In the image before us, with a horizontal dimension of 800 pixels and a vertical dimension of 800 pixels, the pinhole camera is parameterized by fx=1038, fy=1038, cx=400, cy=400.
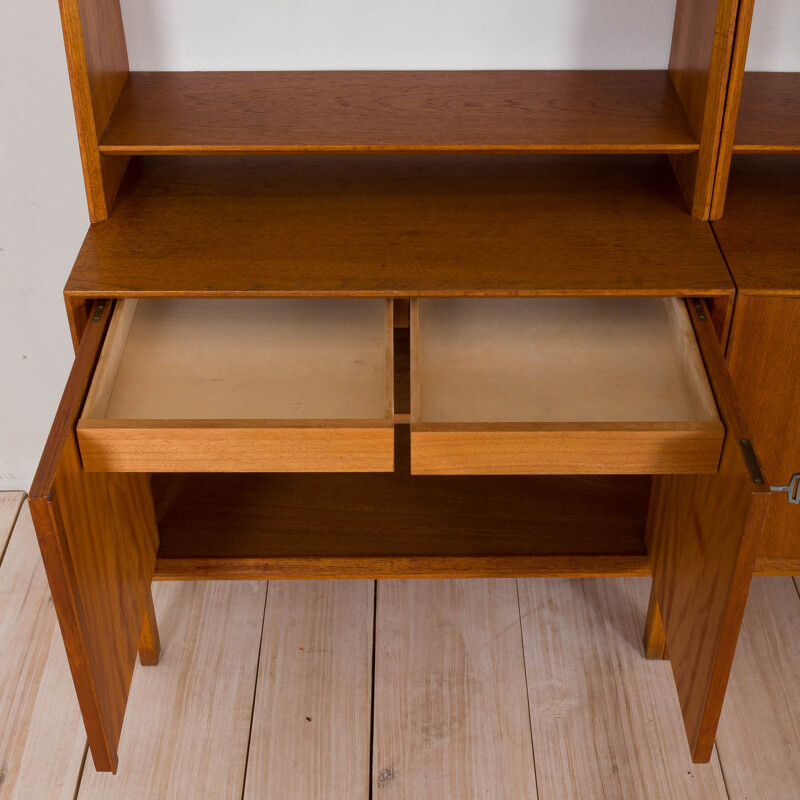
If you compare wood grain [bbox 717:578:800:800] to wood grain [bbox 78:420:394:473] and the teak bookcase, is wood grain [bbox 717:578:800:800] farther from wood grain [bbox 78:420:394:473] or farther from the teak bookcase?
wood grain [bbox 78:420:394:473]

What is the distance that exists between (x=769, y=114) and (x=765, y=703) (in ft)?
2.93

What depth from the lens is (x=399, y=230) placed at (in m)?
1.41

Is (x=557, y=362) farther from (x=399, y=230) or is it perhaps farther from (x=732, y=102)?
(x=732, y=102)

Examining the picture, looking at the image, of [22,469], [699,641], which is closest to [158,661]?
[22,469]

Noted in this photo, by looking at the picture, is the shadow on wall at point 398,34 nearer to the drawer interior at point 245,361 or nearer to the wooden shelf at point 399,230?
the wooden shelf at point 399,230

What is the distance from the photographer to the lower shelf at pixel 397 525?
154 centimetres

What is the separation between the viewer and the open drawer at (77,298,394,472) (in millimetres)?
1208

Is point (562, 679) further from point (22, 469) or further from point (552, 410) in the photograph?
point (22, 469)

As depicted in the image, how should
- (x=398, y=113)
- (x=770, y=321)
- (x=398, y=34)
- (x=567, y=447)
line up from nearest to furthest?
(x=567, y=447), (x=770, y=321), (x=398, y=113), (x=398, y=34)

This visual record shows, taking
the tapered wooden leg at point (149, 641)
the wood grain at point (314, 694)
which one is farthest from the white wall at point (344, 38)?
the wood grain at point (314, 694)

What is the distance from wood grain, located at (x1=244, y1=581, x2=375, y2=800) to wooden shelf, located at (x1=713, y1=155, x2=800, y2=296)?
0.85 metres

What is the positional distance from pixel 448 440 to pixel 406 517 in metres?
0.43

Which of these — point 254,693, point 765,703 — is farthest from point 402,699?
point 765,703

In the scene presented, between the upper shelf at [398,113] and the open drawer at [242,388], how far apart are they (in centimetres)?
24
